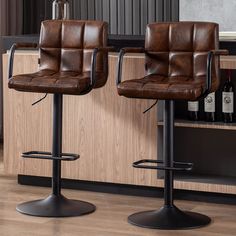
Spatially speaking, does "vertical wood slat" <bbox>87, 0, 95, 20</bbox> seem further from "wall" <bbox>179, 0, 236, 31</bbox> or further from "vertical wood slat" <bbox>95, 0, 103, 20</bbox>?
"wall" <bbox>179, 0, 236, 31</bbox>

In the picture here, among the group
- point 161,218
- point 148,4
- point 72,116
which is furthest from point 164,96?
point 148,4

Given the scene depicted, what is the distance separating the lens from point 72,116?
5410mm

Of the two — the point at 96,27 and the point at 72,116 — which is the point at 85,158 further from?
the point at 96,27

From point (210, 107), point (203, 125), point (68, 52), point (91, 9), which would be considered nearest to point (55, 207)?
point (68, 52)

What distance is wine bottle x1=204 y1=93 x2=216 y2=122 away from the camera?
512 centimetres

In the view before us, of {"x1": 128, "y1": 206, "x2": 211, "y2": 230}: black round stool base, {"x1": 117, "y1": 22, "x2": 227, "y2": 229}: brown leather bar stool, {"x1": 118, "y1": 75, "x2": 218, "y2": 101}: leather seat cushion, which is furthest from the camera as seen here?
{"x1": 128, "y1": 206, "x2": 211, "y2": 230}: black round stool base

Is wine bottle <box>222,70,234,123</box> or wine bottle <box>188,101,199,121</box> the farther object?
wine bottle <box>188,101,199,121</box>

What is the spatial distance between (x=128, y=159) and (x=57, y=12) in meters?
1.11

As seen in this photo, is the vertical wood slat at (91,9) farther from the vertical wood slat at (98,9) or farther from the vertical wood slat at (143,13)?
the vertical wood slat at (143,13)

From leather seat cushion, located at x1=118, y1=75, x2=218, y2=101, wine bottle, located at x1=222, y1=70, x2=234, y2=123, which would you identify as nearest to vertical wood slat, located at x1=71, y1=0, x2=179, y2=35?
wine bottle, located at x1=222, y1=70, x2=234, y2=123

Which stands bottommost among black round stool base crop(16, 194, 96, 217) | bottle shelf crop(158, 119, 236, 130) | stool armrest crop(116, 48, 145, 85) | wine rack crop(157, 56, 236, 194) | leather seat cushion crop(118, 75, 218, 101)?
black round stool base crop(16, 194, 96, 217)

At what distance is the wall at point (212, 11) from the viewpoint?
7.34 meters

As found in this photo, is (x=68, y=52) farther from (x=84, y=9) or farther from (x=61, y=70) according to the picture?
(x=84, y=9)

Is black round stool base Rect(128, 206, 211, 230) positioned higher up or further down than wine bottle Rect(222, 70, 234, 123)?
further down
